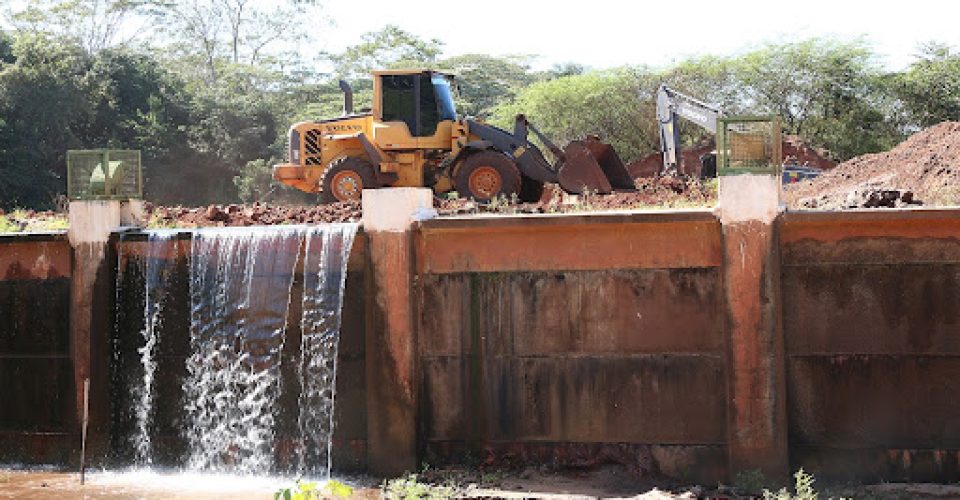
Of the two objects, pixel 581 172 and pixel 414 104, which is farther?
pixel 414 104

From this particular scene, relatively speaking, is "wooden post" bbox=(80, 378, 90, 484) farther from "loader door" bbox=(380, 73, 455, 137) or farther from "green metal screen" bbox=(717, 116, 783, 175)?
"green metal screen" bbox=(717, 116, 783, 175)

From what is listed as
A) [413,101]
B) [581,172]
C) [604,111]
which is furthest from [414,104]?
[604,111]

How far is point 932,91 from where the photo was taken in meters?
29.9

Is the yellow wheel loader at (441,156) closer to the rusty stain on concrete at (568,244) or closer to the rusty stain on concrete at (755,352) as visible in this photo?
the rusty stain on concrete at (568,244)

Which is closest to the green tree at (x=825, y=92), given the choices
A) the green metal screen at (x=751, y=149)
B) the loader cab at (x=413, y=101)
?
the loader cab at (x=413, y=101)

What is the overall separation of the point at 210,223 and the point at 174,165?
23.8 metres

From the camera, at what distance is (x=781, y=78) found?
30.8 m

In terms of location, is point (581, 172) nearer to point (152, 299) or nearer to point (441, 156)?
point (441, 156)

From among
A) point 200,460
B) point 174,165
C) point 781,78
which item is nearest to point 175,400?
point 200,460

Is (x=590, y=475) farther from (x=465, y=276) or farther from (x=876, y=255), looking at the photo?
(x=876, y=255)

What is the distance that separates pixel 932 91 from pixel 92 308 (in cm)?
2425

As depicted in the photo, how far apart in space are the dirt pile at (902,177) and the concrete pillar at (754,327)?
8.50 ft

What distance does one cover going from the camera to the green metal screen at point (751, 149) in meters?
10.3

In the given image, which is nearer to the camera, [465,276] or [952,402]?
[952,402]
